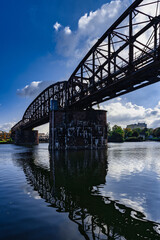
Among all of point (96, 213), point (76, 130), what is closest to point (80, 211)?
point (96, 213)

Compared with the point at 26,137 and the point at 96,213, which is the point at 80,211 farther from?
the point at 26,137

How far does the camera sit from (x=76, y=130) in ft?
123

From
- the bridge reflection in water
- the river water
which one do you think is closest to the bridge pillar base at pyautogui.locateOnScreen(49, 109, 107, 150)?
the river water

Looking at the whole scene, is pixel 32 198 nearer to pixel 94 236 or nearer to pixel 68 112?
pixel 94 236

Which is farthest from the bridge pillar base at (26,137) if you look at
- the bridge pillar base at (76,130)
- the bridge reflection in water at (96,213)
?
the bridge reflection in water at (96,213)

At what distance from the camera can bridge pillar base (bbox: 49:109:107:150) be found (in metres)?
37.1

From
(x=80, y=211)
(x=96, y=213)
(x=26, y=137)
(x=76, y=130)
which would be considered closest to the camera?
(x=96, y=213)

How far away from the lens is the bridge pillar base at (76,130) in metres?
37.1

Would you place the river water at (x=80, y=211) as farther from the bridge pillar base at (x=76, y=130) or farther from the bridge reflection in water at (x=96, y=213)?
the bridge pillar base at (x=76, y=130)

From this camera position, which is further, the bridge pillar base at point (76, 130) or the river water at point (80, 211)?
the bridge pillar base at point (76, 130)

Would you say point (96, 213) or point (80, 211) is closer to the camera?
point (96, 213)

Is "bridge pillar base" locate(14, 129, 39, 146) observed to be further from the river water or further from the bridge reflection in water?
the bridge reflection in water

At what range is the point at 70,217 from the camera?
17.4ft

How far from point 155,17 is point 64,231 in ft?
84.1
